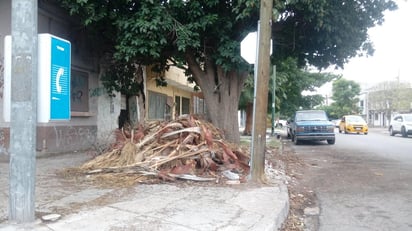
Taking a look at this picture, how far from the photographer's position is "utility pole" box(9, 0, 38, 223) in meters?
4.89

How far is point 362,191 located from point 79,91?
924cm

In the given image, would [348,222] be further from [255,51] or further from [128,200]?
[255,51]

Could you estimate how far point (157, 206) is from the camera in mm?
6211

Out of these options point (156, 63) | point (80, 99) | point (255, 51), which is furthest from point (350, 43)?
point (80, 99)

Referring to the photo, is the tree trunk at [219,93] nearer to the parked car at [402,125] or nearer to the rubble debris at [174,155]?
the rubble debris at [174,155]

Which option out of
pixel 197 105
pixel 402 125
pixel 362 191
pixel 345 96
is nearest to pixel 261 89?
pixel 362 191

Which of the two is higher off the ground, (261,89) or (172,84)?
(172,84)

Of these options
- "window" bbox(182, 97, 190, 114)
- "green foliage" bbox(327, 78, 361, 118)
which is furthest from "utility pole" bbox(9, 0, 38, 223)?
"green foliage" bbox(327, 78, 361, 118)

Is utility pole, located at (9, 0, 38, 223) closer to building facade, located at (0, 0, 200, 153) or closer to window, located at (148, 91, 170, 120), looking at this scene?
building facade, located at (0, 0, 200, 153)

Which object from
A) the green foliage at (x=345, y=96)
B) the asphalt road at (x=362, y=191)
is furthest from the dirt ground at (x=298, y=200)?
the green foliage at (x=345, y=96)

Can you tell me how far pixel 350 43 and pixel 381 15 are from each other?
3.82 ft

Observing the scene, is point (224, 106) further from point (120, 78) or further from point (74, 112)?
point (74, 112)

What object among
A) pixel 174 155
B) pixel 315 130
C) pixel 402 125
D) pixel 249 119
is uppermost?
pixel 249 119

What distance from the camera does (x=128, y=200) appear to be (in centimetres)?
655
